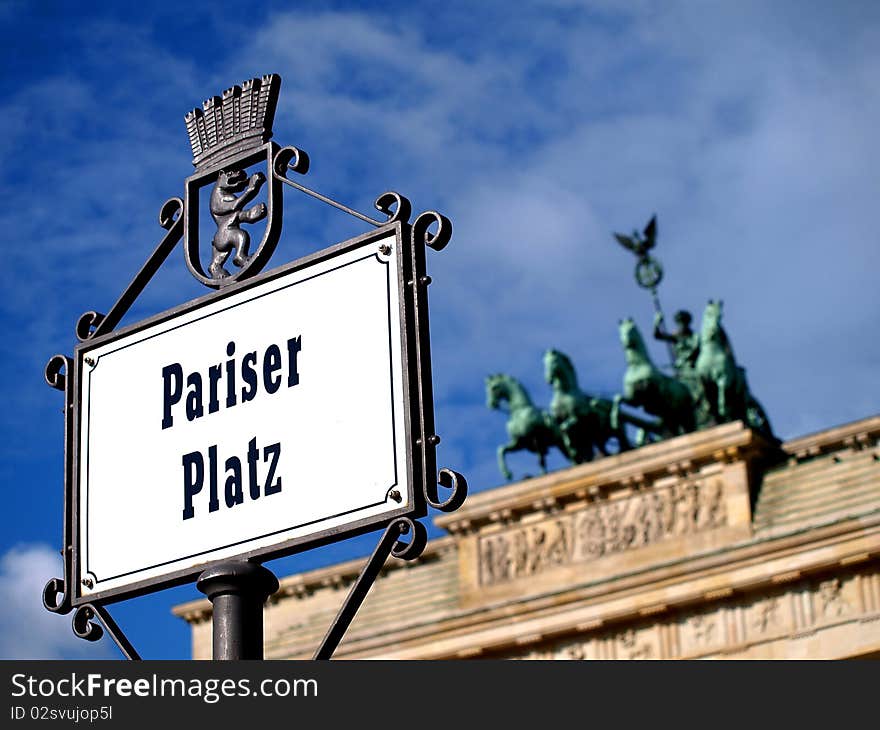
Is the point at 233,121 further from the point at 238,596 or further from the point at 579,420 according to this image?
the point at 579,420

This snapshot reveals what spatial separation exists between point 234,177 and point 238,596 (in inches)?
33.0

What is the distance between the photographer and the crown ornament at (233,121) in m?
3.81

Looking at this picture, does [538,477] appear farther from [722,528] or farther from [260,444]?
[260,444]

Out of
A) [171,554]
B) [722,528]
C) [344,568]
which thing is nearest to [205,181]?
[171,554]

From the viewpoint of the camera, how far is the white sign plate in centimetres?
338

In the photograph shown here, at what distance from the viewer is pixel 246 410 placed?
11.7ft

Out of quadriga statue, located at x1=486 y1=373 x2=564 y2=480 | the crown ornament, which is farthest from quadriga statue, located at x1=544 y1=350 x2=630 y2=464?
the crown ornament

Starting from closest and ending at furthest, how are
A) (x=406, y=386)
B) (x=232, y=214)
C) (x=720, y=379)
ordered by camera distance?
1. (x=406, y=386)
2. (x=232, y=214)
3. (x=720, y=379)

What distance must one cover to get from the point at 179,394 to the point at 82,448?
0.23 m

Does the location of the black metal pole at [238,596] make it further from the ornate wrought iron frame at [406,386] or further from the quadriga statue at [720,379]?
the quadriga statue at [720,379]

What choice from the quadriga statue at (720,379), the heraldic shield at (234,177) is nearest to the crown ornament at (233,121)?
the heraldic shield at (234,177)

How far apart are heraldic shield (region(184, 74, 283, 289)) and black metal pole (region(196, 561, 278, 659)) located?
56cm

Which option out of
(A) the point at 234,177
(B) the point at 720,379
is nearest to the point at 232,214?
(A) the point at 234,177

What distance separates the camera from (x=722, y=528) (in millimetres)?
42438
